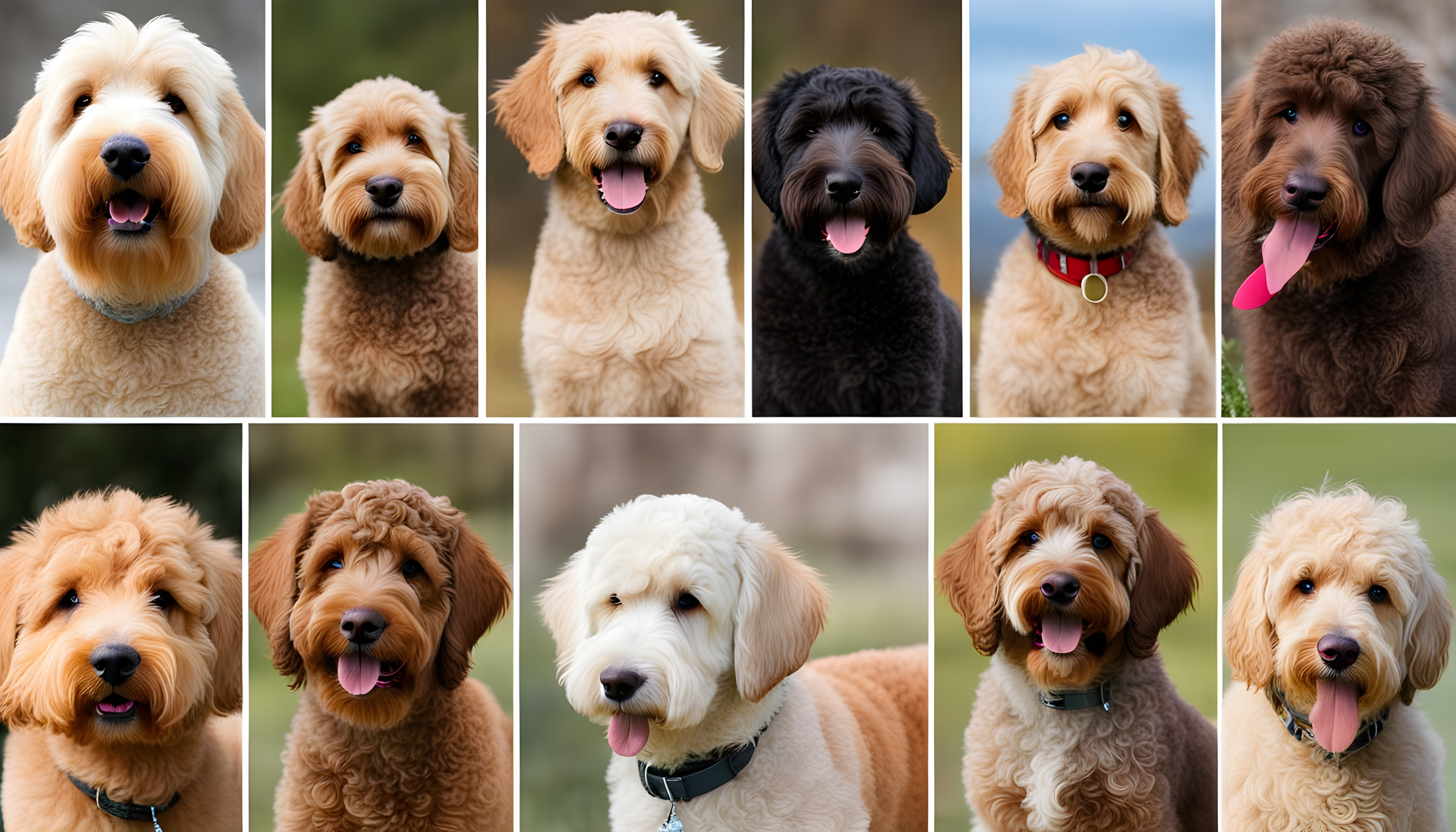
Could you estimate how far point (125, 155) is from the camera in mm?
3061

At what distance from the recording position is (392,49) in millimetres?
3574

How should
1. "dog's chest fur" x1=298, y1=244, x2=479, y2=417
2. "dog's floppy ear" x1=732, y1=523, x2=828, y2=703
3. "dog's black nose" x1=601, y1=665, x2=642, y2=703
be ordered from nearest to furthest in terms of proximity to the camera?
"dog's black nose" x1=601, y1=665, x2=642, y2=703 < "dog's floppy ear" x1=732, y1=523, x2=828, y2=703 < "dog's chest fur" x1=298, y1=244, x2=479, y2=417

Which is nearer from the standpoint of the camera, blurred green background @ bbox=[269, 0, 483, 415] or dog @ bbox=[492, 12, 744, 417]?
dog @ bbox=[492, 12, 744, 417]

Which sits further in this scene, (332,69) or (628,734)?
(332,69)

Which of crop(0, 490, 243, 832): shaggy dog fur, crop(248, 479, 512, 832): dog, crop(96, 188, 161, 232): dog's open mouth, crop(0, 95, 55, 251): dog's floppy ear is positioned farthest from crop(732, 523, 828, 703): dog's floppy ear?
crop(0, 95, 55, 251): dog's floppy ear

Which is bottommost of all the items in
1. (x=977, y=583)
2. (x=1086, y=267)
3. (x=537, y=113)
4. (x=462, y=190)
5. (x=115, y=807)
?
(x=115, y=807)

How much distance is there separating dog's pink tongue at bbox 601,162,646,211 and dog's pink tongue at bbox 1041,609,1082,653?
5.28 feet

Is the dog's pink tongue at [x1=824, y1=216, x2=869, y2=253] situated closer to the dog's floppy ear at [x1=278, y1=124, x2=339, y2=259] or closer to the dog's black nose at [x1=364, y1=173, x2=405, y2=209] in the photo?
the dog's black nose at [x1=364, y1=173, x2=405, y2=209]

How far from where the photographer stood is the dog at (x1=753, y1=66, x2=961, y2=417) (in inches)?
125

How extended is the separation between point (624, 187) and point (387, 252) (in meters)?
0.72

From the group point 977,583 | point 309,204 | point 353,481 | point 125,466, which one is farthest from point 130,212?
point 977,583

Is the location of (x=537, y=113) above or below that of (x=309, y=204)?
above

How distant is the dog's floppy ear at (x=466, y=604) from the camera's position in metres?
3.24

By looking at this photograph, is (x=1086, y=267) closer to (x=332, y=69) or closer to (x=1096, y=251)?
(x=1096, y=251)
